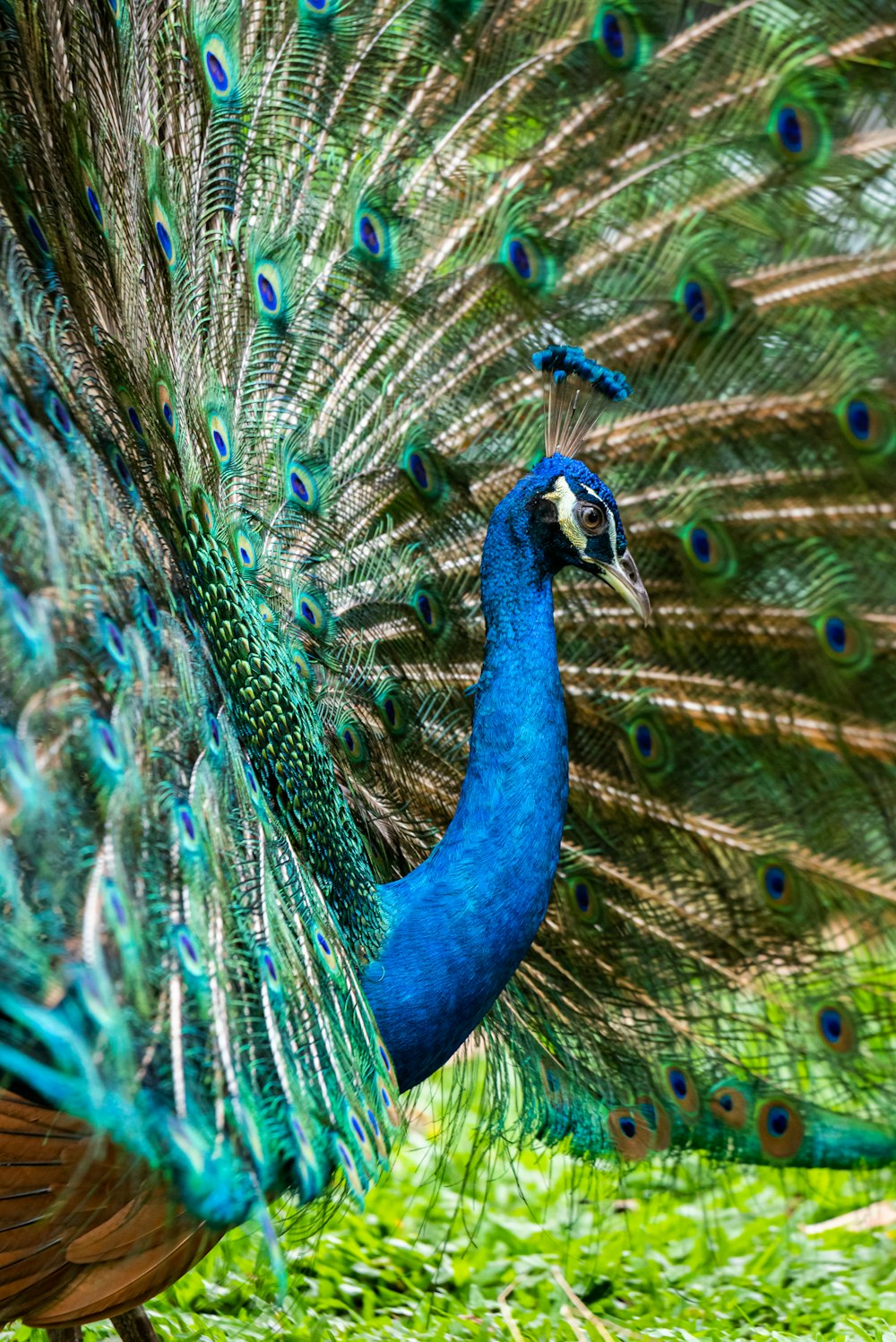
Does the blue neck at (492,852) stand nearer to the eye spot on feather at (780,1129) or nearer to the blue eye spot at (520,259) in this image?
the blue eye spot at (520,259)

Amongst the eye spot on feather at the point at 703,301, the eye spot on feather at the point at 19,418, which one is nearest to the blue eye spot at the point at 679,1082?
the eye spot on feather at the point at 703,301

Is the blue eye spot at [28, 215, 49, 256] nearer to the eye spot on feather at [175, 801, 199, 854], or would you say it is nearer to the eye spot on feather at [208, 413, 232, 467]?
the eye spot on feather at [208, 413, 232, 467]

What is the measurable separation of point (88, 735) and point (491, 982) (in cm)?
80

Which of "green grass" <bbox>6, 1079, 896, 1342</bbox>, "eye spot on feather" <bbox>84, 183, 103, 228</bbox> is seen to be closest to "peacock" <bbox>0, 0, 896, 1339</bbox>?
"eye spot on feather" <bbox>84, 183, 103, 228</bbox>

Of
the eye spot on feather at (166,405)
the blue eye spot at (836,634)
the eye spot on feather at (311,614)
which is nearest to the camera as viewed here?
the eye spot on feather at (166,405)

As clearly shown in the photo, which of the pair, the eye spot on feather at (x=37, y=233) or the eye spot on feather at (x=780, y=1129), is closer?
the eye spot on feather at (x=37, y=233)

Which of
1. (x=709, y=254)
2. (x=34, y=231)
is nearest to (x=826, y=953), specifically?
(x=709, y=254)

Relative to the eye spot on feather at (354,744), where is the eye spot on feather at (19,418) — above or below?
above

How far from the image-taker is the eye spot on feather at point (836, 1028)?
2295 millimetres

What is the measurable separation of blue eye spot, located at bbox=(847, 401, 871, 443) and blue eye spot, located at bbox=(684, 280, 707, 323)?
274 mm

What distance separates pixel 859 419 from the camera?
2.07 m

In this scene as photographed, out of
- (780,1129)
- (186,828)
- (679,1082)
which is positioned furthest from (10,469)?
(780,1129)

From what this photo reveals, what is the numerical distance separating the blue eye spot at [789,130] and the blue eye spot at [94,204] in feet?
3.25

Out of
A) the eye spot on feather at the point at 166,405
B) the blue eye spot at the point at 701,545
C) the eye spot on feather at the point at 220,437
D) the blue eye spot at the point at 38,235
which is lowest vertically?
the blue eye spot at the point at 701,545
